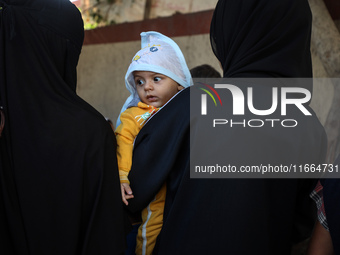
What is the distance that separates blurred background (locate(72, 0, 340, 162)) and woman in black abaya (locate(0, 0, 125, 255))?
1.87 metres

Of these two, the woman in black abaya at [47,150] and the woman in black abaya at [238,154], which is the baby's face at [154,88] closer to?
the woman in black abaya at [238,154]

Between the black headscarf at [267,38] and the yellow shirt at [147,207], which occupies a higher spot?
the black headscarf at [267,38]

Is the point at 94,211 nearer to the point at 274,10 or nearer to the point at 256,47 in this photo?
the point at 256,47

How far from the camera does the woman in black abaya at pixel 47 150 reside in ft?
4.65

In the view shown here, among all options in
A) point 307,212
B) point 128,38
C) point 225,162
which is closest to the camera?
point 225,162

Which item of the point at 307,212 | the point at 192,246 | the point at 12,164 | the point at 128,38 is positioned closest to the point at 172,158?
the point at 192,246

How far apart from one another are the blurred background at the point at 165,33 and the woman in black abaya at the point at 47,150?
6.14 feet

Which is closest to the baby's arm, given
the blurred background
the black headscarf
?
the black headscarf

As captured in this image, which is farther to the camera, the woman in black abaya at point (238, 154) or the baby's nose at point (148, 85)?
the baby's nose at point (148, 85)

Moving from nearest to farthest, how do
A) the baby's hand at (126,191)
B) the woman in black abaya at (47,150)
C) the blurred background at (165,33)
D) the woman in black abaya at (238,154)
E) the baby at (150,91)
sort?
the woman in black abaya at (47,150), the woman in black abaya at (238,154), the baby's hand at (126,191), the baby at (150,91), the blurred background at (165,33)

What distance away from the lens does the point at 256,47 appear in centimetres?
162

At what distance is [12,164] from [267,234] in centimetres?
102

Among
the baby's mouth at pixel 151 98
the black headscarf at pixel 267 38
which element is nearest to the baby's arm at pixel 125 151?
the baby's mouth at pixel 151 98

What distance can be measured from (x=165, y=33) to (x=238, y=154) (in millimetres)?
4013
